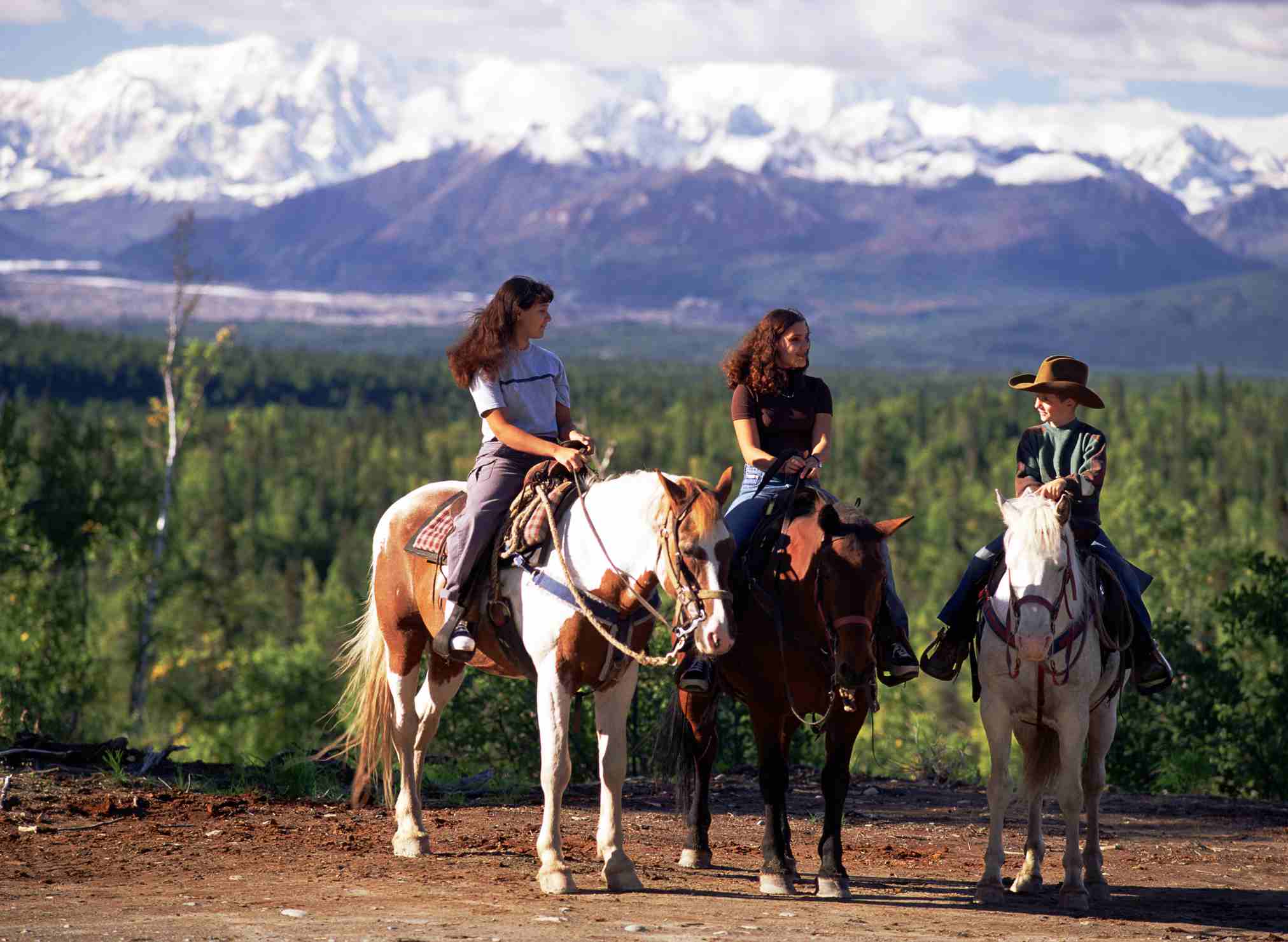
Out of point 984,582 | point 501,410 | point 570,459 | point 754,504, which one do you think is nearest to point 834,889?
point 984,582

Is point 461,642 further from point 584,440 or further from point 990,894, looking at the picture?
point 990,894

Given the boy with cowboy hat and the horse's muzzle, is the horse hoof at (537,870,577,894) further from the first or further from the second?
the horse's muzzle

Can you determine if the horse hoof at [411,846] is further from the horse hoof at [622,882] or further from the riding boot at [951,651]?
the riding boot at [951,651]

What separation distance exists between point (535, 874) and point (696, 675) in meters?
1.61

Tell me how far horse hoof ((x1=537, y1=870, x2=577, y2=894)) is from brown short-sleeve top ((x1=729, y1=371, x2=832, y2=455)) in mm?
3022

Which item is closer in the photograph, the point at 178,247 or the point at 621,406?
the point at 178,247

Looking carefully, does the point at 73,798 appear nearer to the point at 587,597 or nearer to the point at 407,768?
the point at 407,768

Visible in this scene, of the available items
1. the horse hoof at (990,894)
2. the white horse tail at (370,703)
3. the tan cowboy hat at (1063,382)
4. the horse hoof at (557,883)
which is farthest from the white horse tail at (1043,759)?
the white horse tail at (370,703)

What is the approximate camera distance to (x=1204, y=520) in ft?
251

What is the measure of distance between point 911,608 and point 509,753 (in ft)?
185

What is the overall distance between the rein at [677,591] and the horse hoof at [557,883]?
Result: 132 centimetres

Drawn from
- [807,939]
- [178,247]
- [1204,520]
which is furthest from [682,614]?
[1204,520]

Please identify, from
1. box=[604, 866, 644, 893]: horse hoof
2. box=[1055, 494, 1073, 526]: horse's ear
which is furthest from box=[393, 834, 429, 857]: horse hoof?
box=[1055, 494, 1073, 526]: horse's ear

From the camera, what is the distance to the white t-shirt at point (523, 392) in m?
9.92
